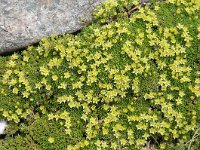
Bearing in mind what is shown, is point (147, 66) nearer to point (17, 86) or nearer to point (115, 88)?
point (115, 88)

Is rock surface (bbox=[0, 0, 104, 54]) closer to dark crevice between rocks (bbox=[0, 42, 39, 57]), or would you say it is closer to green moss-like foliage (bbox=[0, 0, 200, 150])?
dark crevice between rocks (bbox=[0, 42, 39, 57])

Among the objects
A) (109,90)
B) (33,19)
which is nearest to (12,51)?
(33,19)

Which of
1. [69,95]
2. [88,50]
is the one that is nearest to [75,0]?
[88,50]

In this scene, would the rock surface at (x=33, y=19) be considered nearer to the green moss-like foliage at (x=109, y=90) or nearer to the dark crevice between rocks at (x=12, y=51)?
the dark crevice between rocks at (x=12, y=51)

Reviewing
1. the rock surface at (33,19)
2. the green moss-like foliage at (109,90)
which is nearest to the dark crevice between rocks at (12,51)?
the rock surface at (33,19)

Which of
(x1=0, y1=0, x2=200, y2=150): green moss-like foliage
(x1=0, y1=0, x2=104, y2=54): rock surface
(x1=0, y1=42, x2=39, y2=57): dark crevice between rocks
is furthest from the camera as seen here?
(x1=0, y1=42, x2=39, y2=57): dark crevice between rocks

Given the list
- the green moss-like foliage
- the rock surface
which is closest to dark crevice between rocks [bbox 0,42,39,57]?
the rock surface
